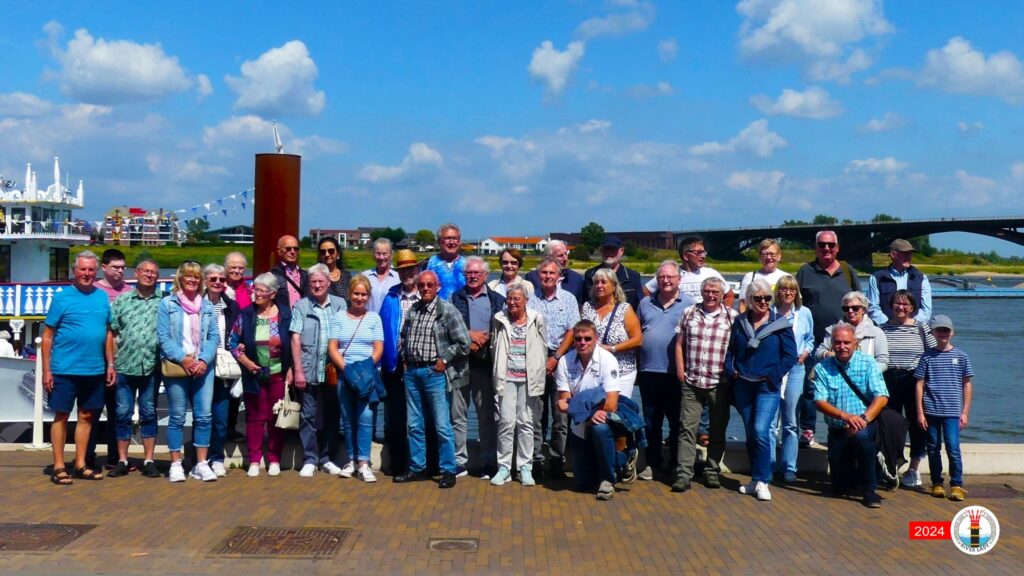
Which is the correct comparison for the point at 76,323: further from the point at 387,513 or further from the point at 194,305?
the point at 387,513

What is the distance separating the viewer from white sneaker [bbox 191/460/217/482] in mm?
7422

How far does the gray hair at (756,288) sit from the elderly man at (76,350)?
503cm

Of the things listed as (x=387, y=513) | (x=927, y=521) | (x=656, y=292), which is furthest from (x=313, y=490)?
(x=927, y=521)

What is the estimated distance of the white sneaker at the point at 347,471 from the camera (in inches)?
298

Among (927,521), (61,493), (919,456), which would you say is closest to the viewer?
(927,521)

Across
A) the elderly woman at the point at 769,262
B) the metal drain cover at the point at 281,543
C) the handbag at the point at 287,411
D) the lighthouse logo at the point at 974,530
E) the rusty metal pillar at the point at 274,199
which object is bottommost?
the metal drain cover at the point at 281,543

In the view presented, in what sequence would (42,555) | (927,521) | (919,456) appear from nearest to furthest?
1. (42,555)
2. (927,521)
3. (919,456)

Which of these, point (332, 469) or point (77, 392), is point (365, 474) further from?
point (77, 392)

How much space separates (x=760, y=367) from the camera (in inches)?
279

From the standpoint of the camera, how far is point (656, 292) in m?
7.63

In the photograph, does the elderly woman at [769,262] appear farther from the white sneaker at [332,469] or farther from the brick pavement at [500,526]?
the white sneaker at [332,469]

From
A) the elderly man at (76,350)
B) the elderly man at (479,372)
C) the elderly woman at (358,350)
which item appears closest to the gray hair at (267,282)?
the elderly woman at (358,350)

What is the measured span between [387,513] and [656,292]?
111 inches

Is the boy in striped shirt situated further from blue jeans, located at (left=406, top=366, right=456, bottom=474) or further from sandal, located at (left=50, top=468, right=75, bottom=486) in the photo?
sandal, located at (left=50, top=468, right=75, bottom=486)
